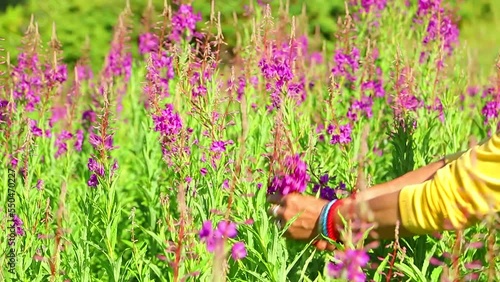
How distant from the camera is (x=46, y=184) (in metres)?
4.04

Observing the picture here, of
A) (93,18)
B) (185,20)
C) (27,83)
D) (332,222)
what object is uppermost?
(93,18)

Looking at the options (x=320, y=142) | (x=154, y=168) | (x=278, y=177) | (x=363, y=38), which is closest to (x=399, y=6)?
(x=363, y=38)

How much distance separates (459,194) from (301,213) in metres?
0.53

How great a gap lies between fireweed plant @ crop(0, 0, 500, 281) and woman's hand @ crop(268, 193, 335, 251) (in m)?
0.03

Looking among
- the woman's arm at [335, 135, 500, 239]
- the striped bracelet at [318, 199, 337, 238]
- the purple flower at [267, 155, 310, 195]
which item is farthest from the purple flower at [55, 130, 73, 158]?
the woman's arm at [335, 135, 500, 239]

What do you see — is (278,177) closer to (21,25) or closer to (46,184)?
(46,184)

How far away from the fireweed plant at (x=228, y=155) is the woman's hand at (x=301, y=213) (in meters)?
0.03

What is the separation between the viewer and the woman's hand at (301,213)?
8.15ft

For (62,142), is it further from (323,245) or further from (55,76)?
(323,245)

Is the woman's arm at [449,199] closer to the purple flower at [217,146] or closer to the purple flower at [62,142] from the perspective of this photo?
the purple flower at [217,146]

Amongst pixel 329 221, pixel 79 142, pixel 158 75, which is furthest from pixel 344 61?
pixel 329 221

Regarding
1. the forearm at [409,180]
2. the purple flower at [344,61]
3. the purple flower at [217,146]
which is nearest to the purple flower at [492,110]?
the purple flower at [344,61]

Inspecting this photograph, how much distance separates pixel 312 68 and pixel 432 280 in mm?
2575

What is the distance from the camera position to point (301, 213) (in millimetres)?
2475
